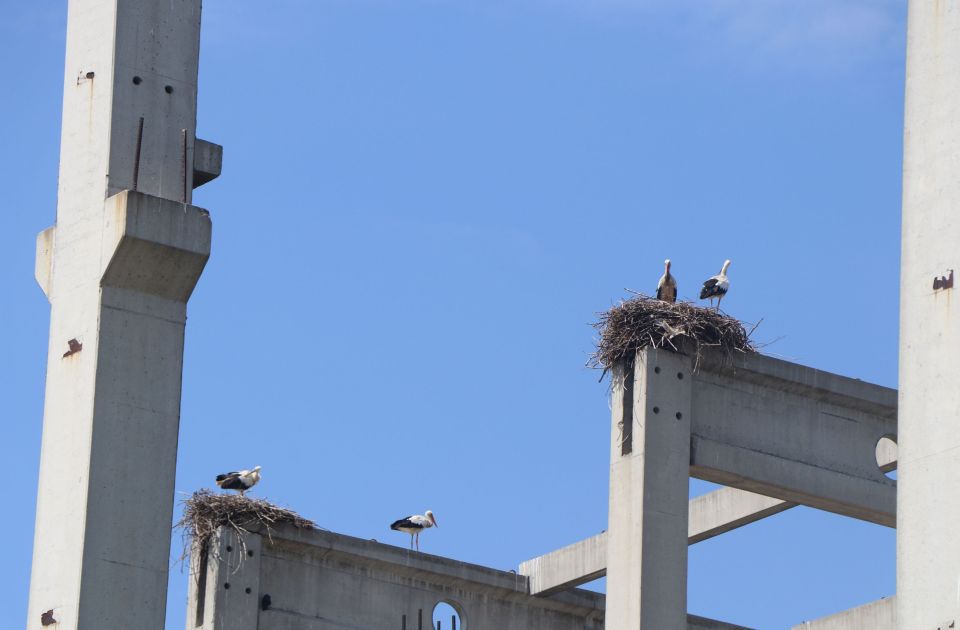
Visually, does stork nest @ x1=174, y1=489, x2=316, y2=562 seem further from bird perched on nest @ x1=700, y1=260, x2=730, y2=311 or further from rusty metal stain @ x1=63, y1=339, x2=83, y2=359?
rusty metal stain @ x1=63, y1=339, x2=83, y2=359

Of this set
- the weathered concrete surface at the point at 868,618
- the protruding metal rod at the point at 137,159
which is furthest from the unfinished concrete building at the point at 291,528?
the weathered concrete surface at the point at 868,618

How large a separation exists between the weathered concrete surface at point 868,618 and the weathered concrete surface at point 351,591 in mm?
1451

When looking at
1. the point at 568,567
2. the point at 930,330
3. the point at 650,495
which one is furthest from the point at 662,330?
the point at 930,330

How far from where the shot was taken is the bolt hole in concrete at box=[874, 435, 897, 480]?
2250 cm

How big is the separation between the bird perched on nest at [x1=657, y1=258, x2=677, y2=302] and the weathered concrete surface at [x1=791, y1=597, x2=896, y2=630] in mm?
4743

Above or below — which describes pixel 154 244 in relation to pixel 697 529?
below

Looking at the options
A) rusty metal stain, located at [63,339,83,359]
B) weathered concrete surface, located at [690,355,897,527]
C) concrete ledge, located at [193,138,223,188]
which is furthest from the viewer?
weathered concrete surface, located at [690,355,897,527]

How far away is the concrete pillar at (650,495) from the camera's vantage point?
20.5 meters

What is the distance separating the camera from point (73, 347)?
12734 millimetres

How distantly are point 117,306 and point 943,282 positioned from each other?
17.5 feet

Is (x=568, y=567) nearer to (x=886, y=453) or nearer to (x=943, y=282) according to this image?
(x=886, y=453)

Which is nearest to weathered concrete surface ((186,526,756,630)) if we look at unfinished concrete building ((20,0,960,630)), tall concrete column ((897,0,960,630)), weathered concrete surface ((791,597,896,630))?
unfinished concrete building ((20,0,960,630))

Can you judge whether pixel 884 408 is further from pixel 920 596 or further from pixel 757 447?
pixel 920 596

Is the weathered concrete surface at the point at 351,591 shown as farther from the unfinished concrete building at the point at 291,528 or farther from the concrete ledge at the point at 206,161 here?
the concrete ledge at the point at 206,161
